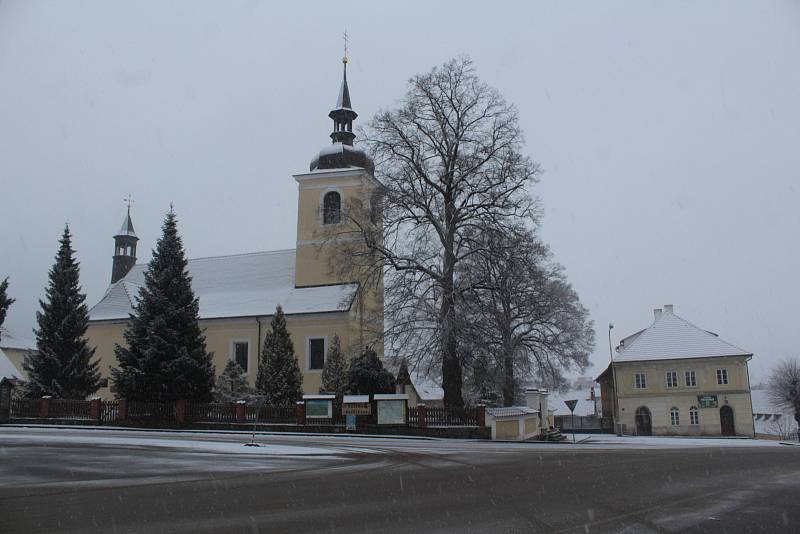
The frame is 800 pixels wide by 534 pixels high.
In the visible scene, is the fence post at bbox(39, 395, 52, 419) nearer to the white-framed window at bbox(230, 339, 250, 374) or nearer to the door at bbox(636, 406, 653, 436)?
the white-framed window at bbox(230, 339, 250, 374)

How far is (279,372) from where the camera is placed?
3403cm

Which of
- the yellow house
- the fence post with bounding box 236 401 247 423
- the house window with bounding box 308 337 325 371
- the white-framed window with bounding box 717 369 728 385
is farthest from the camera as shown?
the white-framed window with bounding box 717 369 728 385

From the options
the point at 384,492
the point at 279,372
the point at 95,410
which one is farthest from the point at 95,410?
the point at 384,492

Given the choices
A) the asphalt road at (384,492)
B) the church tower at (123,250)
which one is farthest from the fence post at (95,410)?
the church tower at (123,250)

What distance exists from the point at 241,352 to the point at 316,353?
4881 millimetres

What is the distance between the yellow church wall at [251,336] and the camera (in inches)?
1559

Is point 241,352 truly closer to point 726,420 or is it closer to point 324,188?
point 324,188

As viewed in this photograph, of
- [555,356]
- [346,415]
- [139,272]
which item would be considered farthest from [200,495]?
[139,272]

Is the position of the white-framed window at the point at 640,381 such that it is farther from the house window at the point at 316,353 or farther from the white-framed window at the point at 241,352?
the white-framed window at the point at 241,352

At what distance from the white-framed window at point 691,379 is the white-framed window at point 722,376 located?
1.50 metres

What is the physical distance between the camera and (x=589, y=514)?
7828mm

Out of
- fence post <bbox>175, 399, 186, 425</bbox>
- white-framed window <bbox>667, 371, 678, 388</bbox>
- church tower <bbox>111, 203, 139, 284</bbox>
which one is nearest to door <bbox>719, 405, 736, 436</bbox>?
white-framed window <bbox>667, 371, 678, 388</bbox>

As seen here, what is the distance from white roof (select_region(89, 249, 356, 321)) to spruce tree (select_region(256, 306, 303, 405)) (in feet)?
17.9

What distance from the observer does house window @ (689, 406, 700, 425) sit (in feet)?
159
